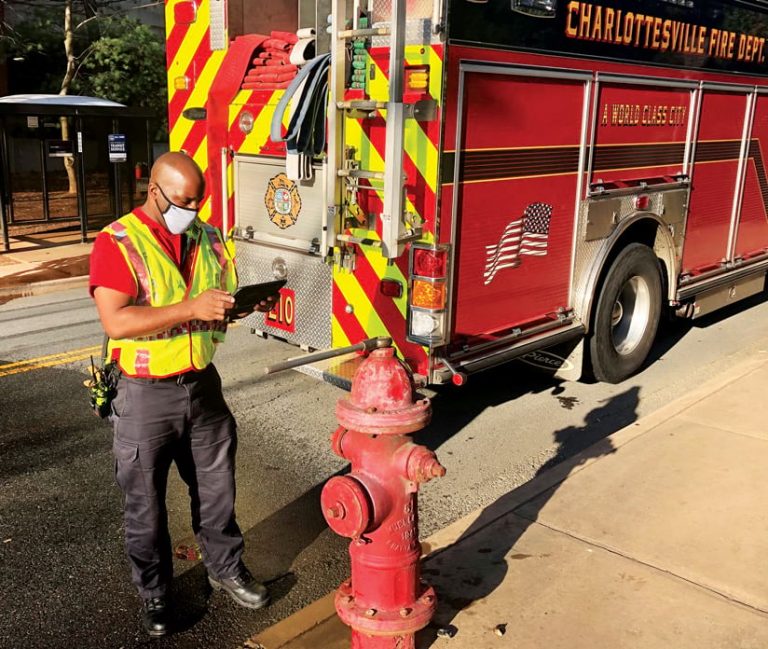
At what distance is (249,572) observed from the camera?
383 centimetres

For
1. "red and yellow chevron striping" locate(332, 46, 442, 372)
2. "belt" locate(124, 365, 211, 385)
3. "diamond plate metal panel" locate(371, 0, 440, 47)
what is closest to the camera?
"belt" locate(124, 365, 211, 385)

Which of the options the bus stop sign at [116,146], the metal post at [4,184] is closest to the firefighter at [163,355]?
the metal post at [4,184]

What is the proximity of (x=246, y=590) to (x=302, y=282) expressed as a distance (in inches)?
91.8

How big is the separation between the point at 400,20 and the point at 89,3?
14.7 meters

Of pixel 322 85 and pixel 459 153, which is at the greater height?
pixel 322 85

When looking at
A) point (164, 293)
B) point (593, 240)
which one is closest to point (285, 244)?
point (593, 240)

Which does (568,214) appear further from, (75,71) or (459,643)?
(75,71)

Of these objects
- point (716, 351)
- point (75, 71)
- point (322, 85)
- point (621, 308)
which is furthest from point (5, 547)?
point (75, 71)

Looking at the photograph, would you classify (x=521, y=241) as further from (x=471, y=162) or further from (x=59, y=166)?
(x=59, y=166)

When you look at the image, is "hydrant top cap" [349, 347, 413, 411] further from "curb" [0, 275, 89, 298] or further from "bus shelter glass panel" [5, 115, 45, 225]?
"bus shelter glass panel" [5, 115, 45, 225]

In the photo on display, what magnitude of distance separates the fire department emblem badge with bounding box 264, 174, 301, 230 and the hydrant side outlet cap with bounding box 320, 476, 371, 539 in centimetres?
270

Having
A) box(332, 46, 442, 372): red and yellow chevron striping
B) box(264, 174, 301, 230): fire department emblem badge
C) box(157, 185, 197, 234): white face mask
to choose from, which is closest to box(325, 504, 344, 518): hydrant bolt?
box(157, 185, 197, 234): white face mask

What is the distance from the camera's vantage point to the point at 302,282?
18.2 ft

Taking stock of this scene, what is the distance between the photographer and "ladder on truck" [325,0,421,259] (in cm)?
430
